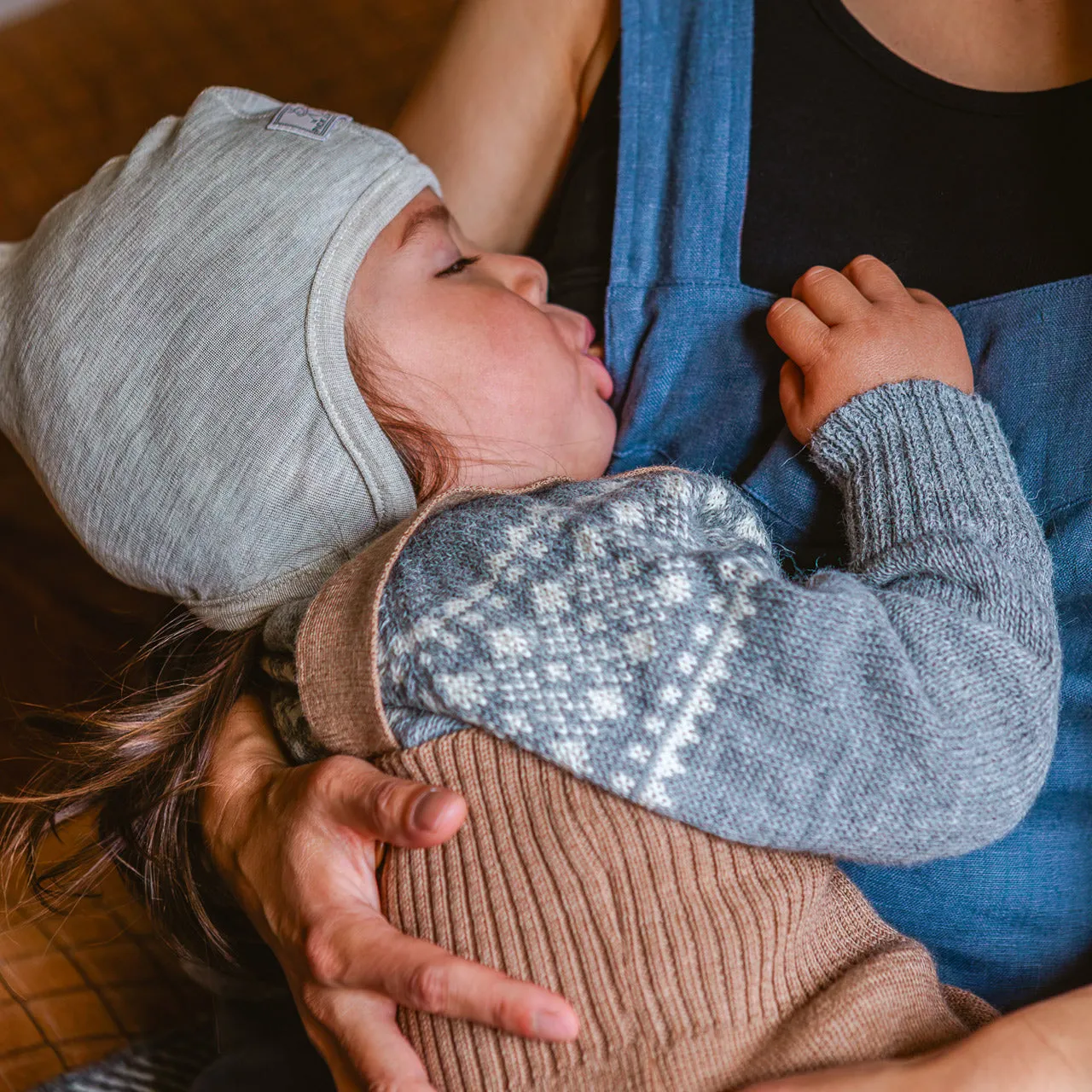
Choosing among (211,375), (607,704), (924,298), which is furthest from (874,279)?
(211,375)

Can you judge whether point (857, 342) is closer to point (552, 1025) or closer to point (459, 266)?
point (459, 266)

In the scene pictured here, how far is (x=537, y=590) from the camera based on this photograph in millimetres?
679

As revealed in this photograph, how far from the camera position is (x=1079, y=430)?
77cm

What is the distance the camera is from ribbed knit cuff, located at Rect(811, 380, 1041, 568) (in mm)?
742

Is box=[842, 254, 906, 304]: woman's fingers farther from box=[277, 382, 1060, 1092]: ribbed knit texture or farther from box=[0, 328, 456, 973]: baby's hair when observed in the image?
box=[0, 328, 456, 973]: baby's hair

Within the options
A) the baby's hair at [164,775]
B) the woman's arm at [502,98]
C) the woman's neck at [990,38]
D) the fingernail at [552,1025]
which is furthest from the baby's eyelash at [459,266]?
the fingernail at [552,1025]

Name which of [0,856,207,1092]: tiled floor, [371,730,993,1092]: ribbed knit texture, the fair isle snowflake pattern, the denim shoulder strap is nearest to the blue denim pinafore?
the denim shoulder strap

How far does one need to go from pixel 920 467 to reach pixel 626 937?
0.43 meters

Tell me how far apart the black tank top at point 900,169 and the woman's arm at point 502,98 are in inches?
10.0

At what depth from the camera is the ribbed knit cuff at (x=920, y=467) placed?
2.43 ft

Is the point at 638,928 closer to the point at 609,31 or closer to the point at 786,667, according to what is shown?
the point at 786,667

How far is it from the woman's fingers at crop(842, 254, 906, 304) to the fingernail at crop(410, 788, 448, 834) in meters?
0.57

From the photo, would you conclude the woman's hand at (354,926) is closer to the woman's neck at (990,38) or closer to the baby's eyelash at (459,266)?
the baby's eyelash at (459,266)

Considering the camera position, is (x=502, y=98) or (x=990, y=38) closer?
(x=990, y=38)
